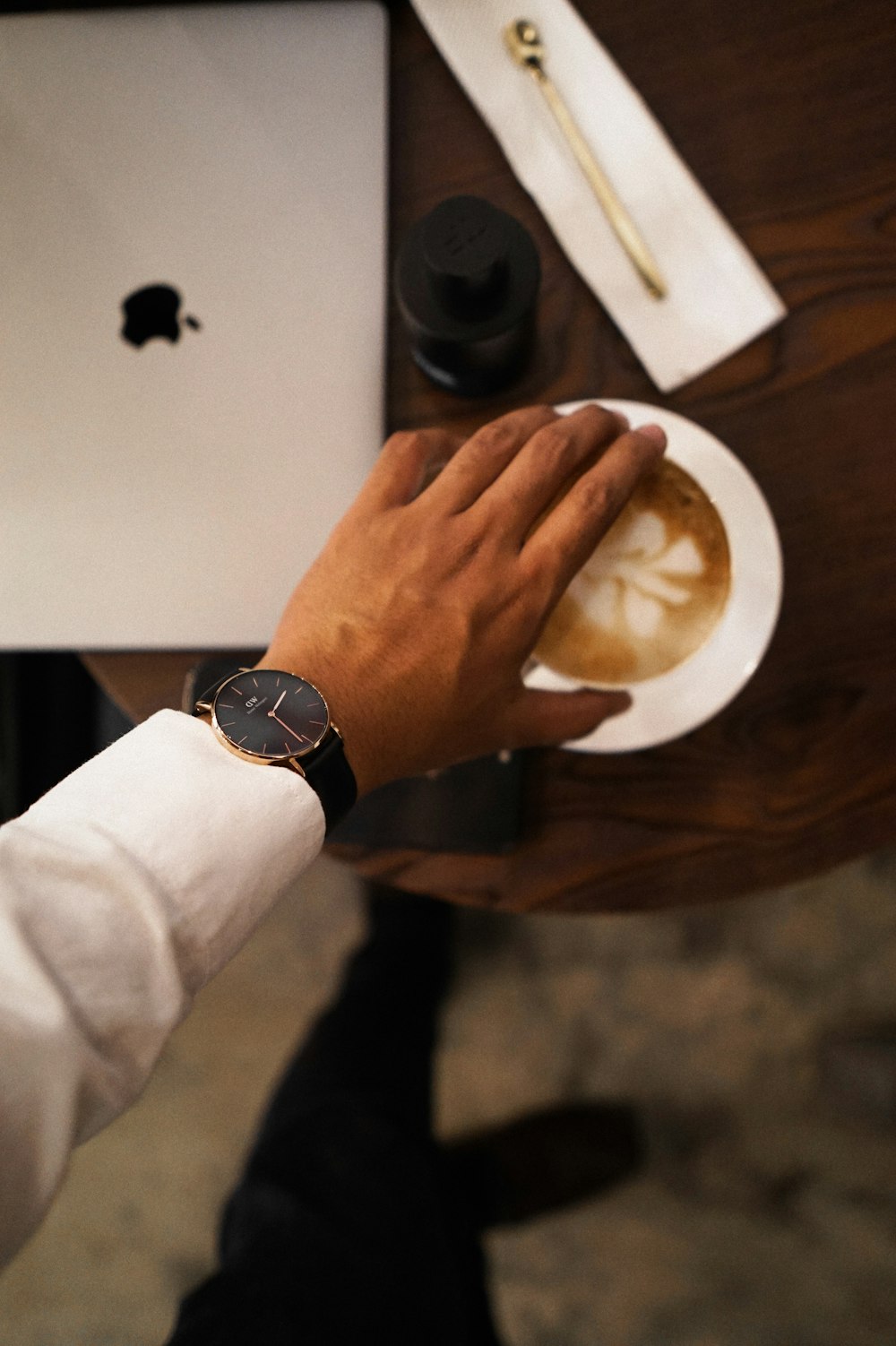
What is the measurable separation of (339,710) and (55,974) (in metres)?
0.20

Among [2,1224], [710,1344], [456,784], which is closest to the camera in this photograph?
[2,1224]

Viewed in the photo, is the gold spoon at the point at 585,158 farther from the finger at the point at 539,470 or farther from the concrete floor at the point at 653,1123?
the concrete floor at the point at 653,1123

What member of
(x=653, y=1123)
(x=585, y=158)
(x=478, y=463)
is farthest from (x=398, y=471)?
(x=653, y=1123)

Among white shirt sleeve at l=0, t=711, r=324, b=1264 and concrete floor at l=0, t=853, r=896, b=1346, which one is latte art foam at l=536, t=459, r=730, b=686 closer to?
white shirt sleeve at l=0, t=711, r=324, b=1264

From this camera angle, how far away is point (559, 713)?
0.59 meters

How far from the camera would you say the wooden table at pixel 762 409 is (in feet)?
2.15

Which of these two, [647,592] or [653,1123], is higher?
[647,592]

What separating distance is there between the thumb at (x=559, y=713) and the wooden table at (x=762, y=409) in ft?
0.22

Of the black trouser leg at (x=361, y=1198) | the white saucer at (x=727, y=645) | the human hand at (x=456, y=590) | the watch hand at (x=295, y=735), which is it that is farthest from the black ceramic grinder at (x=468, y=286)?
the black trouser leg at (x=361, y=1198)

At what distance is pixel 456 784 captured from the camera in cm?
66

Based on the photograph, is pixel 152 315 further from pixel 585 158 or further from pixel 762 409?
pixel 762 409

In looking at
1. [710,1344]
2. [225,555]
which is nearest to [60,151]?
[225,555]

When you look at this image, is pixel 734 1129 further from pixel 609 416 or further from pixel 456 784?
pixel 609 416

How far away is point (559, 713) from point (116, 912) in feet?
0.95
